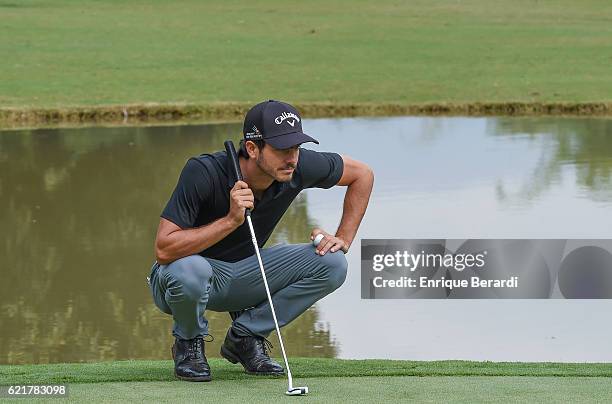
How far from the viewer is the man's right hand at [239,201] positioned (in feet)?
20.4

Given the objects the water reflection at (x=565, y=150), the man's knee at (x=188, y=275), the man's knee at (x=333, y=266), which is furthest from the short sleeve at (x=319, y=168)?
the water reflection at (x=565, y=150)

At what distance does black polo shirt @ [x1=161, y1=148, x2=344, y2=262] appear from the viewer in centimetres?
639

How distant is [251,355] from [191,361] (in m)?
0.37

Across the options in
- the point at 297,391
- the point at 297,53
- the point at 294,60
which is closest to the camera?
the point at 297,391

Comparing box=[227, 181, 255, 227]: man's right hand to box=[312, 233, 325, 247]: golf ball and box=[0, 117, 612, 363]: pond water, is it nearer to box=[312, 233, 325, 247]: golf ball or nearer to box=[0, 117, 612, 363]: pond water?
box=[312, 233, 325, 247]: golf ball

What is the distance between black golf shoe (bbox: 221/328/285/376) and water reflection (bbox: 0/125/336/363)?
2.58 meters

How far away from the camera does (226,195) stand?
648 centimetres

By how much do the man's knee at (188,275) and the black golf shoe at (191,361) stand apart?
34 cm

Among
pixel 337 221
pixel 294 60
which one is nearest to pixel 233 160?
pixel 337 221

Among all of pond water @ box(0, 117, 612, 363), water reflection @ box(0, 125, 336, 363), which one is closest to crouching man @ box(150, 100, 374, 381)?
pond water @ box(0, 117, 612, 363)

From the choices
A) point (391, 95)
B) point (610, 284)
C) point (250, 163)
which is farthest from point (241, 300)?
point (391, 95)

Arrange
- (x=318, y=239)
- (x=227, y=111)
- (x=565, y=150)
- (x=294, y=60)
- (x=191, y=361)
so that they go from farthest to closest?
(x=294, y=60)
(x=227, y=111)
(x=565, y=150)
(x=318, y=239)
(x=191, y=361)

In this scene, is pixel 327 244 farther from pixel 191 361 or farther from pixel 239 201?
pixel 191 361

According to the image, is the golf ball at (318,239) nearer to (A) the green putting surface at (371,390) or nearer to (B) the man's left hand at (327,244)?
(B) the man's left hand at (327,244)
